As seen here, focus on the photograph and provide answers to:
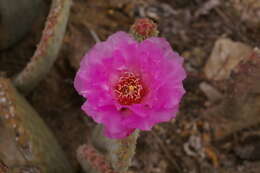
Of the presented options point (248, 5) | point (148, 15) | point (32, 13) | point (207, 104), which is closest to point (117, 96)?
point (32, 13)

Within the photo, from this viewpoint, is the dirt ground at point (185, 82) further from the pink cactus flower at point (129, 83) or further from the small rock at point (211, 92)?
the pink cactus flower at point (129, 83)

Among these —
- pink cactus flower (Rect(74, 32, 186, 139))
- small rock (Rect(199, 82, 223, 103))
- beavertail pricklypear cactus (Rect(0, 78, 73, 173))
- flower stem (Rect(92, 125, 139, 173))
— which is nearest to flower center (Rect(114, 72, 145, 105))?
pink cactus flower (Rect(74, 32, 186, 139))

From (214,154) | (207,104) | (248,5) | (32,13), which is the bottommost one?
(214,154)

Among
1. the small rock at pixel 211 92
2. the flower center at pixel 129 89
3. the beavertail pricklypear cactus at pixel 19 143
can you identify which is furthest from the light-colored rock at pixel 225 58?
the flower center at pixel 129 89

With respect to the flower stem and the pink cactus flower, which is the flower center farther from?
the flower stem

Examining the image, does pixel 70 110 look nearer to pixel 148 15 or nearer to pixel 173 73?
pixel 148 15

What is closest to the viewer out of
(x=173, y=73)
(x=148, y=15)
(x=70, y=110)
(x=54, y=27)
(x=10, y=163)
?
(x=173, y=73)
